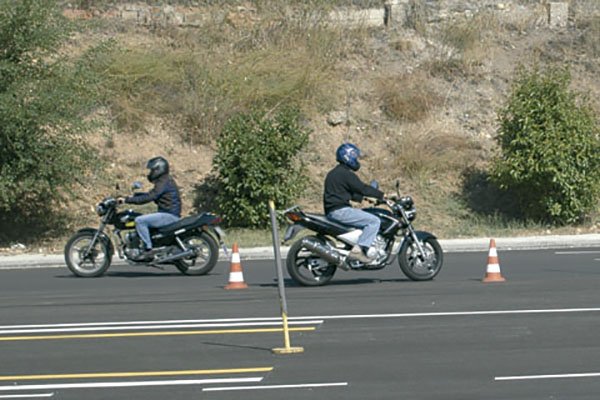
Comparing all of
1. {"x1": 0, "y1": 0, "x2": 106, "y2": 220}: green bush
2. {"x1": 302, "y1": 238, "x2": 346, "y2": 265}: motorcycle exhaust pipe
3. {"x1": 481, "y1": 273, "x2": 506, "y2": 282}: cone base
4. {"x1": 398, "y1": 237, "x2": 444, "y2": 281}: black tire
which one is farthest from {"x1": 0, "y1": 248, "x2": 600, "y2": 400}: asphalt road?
{"x1": 0, "y1": 0, "x2": 106, "y2": 220}: green bush

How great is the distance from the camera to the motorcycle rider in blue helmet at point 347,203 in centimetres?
1348

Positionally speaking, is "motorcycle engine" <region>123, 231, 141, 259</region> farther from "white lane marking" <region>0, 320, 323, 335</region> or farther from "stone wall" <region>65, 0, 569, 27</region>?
"stone wall" <region>65, 0, 569, 27</region>

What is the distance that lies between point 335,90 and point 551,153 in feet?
28.8

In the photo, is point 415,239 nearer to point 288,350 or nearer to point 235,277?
point 235,277

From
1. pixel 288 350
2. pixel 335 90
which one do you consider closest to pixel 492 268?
pixel 288 350

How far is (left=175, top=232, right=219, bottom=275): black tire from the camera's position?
15680mm

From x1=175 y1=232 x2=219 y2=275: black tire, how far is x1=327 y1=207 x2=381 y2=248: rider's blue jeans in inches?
110

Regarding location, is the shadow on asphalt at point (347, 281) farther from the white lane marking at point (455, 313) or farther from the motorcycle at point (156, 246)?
the white lane marking at point (455, 313)

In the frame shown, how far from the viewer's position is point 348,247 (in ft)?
44.7

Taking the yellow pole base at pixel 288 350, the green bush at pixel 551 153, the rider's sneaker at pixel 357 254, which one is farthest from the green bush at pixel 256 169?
the yellow pole base at pixel 288 350

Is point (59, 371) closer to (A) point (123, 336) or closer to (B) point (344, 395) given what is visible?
(A) point (123, 336)

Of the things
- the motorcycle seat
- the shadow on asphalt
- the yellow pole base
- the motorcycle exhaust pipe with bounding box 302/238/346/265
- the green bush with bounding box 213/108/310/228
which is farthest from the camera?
the green bush with bounding box 213/108/310/228

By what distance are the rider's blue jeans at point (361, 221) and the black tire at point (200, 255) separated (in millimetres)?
2800

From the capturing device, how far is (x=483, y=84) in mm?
31016
